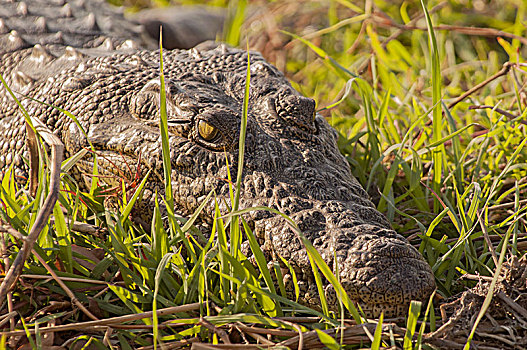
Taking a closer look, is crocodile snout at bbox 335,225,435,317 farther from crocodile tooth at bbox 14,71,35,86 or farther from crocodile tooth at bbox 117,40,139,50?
crocodile tooth at bbox 14,71,35,86

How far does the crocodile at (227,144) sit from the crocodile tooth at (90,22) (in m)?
0.42

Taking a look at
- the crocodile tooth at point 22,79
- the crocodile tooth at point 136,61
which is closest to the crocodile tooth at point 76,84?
the crocodile tooth at point 136,61

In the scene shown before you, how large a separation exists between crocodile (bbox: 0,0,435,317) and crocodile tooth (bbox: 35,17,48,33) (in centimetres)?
31

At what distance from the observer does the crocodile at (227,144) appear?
174 centimetres

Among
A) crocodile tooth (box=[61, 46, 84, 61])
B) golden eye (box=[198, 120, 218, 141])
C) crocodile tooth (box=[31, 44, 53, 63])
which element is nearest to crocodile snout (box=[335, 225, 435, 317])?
golden eye (box=[198, 120, 218, 141])

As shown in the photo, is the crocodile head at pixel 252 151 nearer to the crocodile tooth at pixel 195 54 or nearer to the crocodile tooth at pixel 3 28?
the crocodile tooth at pixel 195 54

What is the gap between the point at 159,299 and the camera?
1.76 metres

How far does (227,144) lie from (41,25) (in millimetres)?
1955

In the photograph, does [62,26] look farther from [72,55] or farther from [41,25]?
[72,55]

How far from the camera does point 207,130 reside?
210cm

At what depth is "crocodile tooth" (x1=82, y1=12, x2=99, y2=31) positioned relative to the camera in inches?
135

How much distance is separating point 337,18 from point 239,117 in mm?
3360

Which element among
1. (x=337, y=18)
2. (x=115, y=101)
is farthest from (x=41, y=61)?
(x=337, y=18)

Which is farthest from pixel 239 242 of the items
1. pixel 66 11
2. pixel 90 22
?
pixel 66 11
